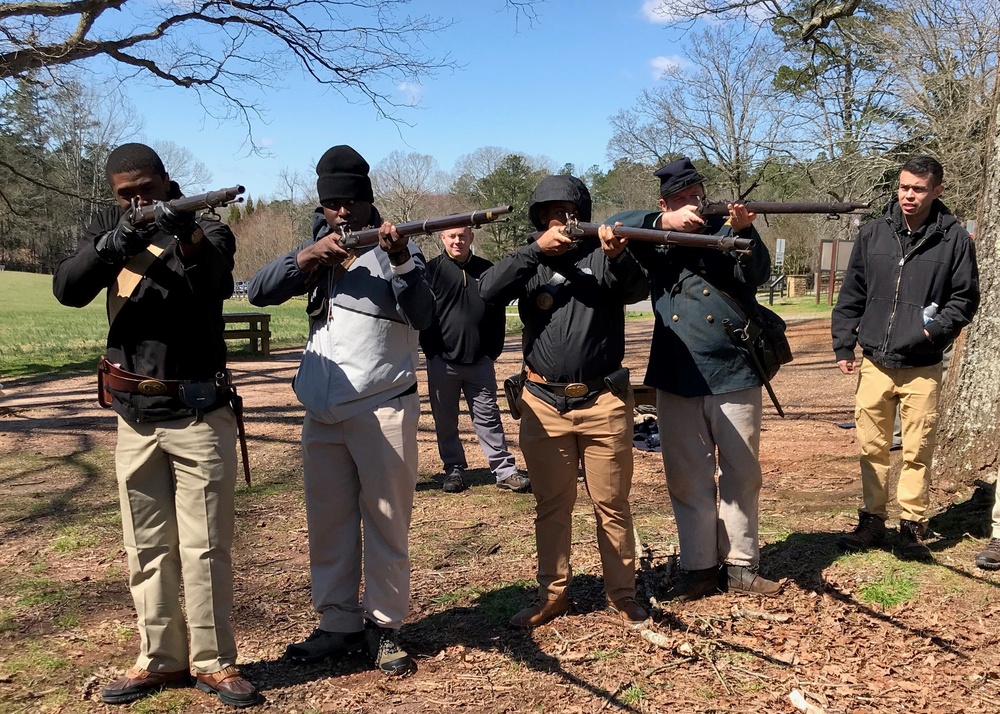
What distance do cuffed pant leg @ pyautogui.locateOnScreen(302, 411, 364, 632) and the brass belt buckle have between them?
661 millimetres

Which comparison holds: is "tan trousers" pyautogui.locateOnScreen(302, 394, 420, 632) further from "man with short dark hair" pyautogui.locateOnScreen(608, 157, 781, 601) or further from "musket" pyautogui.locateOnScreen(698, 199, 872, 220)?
"musket" pyautogui.locateOnScreen(698, 199, 872, 220)

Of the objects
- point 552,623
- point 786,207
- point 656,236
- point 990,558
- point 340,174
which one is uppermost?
point 340,174

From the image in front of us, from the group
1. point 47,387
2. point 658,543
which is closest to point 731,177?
point 47,387

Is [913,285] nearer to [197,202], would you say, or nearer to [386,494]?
[386,494]

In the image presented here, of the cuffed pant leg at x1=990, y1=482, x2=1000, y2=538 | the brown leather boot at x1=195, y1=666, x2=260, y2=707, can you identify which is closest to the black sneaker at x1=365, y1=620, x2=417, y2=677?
the brown leather boot at x1=195, y1=666, x2=260, y2=707

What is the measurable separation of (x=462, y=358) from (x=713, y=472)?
2.82 m

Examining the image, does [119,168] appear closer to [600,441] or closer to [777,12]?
[600,441]

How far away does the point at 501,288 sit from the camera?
404cm

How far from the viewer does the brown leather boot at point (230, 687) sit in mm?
3404

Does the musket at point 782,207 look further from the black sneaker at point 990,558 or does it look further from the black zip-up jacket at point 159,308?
the black zip-up jacket at point 159,308

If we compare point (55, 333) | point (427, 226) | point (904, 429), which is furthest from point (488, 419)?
point (55, 333)

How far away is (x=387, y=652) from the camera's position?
146 inches

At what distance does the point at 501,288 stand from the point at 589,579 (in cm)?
187

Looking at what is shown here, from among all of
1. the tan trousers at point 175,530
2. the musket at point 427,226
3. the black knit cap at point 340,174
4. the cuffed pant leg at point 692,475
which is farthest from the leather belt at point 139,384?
the cuffed pant leg at point 692,475
